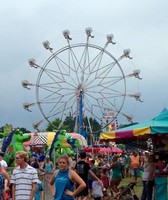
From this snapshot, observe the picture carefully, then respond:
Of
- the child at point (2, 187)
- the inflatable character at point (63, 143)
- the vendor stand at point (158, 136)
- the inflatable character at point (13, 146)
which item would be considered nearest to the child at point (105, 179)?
the vendor stand at point (158, 136)

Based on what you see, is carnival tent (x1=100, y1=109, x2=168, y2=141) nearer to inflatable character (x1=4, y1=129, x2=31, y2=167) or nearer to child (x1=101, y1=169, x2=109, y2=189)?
child (x1=101, y1=169, x2=109, y2=189)

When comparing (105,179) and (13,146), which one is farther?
(13,146)

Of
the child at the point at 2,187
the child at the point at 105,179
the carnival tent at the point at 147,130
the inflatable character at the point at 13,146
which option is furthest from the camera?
the inflatable character at the point at 13,146

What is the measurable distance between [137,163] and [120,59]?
16380mm

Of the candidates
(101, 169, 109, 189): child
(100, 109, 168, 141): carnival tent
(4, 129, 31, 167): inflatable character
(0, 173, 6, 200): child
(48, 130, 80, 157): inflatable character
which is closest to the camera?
(0, 173, 6, 200): child

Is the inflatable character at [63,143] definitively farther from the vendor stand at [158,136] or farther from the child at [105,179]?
the vendor stand at [158,136]

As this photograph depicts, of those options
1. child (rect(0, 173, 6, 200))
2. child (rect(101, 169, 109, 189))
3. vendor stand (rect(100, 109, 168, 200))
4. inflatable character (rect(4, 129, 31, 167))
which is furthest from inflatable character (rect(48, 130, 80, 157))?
child (rect(0, 173, 6, 200))

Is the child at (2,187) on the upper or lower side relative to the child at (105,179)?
lower

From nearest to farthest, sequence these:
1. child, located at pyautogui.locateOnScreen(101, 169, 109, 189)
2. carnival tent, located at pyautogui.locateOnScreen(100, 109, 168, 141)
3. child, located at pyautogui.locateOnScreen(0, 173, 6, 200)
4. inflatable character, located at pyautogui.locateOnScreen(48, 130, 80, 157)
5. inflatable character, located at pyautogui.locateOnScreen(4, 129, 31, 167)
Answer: child, located at pyautogui.locateOnScreen(0, 173, 6, 200), carnival tent, located at pyautogui.locateOnScreen(100, 109, 168, 141), child, located at pyautogui.locateOnScreen(101, 169, 109, 189), inflatable character, located at pyautogui.locateOnScreen(4, 129, 31, 167), inflatable character, located at pyautogui.locateOnScreen(48, 130, 80, 157)

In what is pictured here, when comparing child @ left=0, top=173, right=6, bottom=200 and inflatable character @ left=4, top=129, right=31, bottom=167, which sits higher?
inflatable character @ left=4, top=129, right=31, bottom=167

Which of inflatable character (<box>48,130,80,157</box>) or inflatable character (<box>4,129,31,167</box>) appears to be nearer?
inflatable character (<box>4,129,31,167</box>)

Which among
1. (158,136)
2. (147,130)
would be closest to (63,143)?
(158,136)

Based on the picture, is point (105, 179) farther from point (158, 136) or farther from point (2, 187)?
point (2, 187)

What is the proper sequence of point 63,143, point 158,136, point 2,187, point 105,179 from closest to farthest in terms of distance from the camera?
point 2,187 → point 158,136 → point 105,179 → point 63,143
